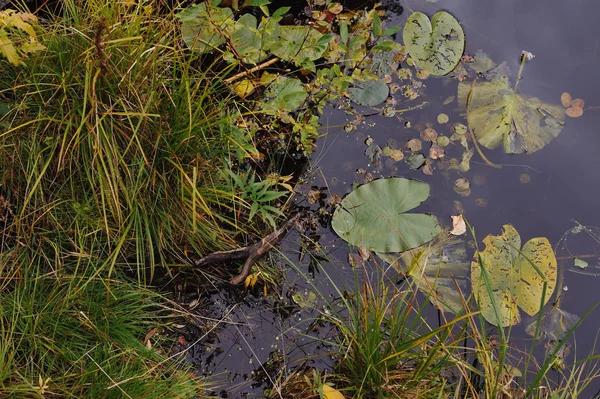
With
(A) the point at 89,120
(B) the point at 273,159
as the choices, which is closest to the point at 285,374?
(B) the point at 273,159

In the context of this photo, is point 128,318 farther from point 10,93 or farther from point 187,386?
point 10,93

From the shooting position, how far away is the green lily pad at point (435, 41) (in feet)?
9.19

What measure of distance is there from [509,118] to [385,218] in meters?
0.82

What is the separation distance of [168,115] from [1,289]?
2.63 feet

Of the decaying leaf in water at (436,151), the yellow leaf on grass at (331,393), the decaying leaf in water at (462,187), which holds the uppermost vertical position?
the decaying leaf in water at (436,151)

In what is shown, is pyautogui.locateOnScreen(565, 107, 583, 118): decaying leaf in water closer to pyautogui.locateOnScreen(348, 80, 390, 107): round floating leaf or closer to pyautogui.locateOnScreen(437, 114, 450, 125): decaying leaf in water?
pyautogui.locateOnScreen(437, 114, 450, 125): decaying leaf in water

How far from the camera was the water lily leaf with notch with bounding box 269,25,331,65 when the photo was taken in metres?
2.61

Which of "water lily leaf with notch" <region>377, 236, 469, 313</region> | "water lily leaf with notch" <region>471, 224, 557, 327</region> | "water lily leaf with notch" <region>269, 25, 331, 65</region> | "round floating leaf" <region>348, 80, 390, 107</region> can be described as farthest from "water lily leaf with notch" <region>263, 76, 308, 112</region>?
"water lily leaf with notch" <region>471, 224, 557, 327</region>

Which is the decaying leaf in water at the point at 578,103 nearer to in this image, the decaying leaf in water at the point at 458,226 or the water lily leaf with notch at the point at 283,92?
the decaying leaf in water at the point at 458,226

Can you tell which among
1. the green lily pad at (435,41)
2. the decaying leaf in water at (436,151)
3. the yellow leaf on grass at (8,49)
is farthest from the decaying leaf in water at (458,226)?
the yellow leaf on grass at (8,49)

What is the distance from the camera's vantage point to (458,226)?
7.88 feet

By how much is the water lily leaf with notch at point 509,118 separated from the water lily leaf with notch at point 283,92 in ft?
2.57

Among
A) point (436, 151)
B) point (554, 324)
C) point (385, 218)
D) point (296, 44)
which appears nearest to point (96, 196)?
point (385, 218)

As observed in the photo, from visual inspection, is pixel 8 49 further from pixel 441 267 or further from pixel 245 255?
pixel 441 267
